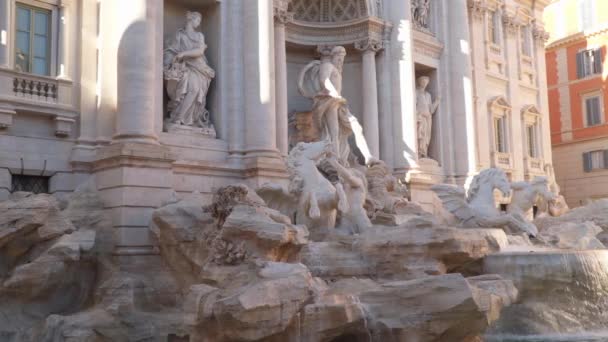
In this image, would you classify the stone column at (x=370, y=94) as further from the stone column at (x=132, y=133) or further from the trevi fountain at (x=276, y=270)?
the stone column at (x=132, y=133)

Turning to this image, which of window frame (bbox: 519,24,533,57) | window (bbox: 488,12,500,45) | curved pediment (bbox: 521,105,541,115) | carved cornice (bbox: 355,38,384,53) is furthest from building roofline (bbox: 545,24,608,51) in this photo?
carved cornice (bbox: 355,38,384,53)

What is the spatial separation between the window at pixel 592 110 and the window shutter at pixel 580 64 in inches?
41.7

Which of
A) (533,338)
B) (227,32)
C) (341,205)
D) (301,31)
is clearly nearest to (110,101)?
(227,32)

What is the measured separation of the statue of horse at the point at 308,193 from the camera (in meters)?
11.0

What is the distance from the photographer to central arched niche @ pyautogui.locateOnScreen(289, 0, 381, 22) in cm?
1723

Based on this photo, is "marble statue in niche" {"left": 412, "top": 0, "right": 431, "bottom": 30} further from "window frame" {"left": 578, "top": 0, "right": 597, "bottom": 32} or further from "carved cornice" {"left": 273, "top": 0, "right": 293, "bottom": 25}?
"window frame" {"left": 578, "top": 0, "right": 597, "bottom": 32}

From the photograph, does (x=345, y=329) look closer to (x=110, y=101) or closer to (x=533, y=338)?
(x=533, y=338)

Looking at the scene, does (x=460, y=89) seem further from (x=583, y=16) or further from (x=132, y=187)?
(x=583, y=16)

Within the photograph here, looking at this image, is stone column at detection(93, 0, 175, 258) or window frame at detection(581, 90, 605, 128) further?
window frame at detection(581, 90, 605, 128)

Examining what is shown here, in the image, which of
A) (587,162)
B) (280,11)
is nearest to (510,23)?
(587,162)

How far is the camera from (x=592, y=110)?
93.8ft

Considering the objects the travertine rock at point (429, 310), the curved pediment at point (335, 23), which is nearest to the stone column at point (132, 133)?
the travertine rock at point (429, 310)

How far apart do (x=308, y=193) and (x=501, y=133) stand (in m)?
13.4

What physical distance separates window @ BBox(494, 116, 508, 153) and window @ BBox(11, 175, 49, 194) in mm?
15178
